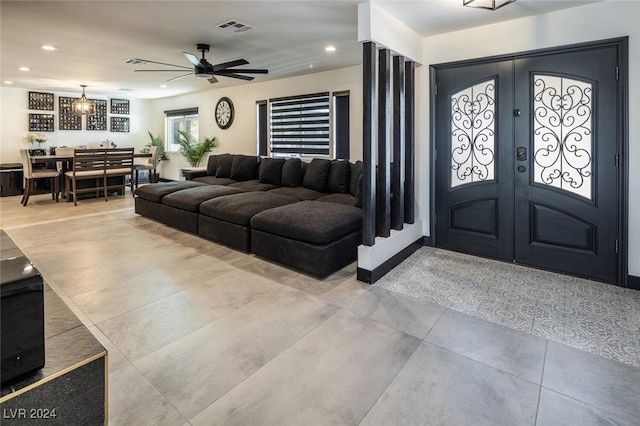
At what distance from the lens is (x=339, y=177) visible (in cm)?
512

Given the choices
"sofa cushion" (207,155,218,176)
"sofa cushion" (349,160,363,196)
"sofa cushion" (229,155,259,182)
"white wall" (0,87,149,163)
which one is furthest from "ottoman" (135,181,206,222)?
"white wall" (0,87,149,163)

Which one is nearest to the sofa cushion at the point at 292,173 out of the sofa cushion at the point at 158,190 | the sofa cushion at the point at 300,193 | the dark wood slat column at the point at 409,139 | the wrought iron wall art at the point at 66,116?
the sofa cushion at the point at 300,193

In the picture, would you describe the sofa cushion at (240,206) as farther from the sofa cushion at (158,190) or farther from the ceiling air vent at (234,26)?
the ceiling air vent at (234,26)

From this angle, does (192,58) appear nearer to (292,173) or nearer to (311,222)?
(292,173)

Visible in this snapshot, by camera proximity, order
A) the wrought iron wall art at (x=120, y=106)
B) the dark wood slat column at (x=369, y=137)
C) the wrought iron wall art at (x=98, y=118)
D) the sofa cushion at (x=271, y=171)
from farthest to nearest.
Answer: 1. the wrought iron wall art at (x=120, y=106)
2. the wrought iron wall art at (x=98, y=118)
3. the sofa cushion at (x=271, y=171)
4. the dark wood slat column at (x=369, y=137)

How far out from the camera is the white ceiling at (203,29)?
318 centimetres

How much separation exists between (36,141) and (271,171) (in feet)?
19.9

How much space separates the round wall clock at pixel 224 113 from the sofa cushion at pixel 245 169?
1.59 metres

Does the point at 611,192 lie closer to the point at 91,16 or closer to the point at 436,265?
the point at 436,265

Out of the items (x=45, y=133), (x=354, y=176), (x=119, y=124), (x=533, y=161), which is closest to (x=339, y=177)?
(x=354, y=176)

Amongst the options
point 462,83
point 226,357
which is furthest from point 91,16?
point 462,83

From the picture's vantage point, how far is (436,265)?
3.63 m

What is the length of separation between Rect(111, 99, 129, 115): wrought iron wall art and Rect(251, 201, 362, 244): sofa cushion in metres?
7.84

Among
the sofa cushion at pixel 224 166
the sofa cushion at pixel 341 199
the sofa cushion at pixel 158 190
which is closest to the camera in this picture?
the sofa cushion at pixel 341 199
